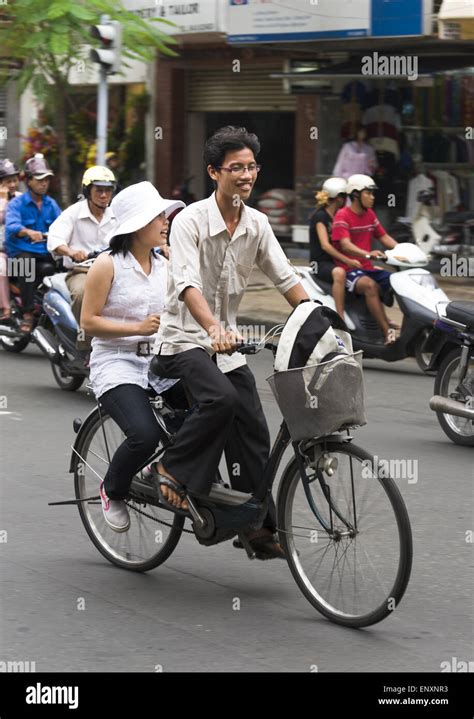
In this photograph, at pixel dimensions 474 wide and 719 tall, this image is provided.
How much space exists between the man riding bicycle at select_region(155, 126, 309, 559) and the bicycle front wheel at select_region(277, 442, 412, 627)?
17 cm

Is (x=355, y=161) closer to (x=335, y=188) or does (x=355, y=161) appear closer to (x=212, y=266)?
(x=335, y=188)

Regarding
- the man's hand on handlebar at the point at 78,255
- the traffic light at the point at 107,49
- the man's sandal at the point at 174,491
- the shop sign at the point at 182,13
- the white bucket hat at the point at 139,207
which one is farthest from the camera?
the shop sign at the point at 182,13

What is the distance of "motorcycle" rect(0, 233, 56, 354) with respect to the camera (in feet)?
40.8

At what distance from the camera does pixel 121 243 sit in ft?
18.6

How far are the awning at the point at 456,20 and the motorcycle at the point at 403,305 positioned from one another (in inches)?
189

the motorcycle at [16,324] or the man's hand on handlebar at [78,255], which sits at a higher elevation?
the man's hand on handlebar at [78,255]

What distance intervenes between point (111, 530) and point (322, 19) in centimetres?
1267

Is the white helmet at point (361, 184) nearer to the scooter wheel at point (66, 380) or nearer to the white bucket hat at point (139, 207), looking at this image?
the scooter wheel at point (66, 380)

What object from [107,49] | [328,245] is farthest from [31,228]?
[107,49]

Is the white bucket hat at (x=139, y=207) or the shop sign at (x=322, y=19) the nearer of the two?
the white bucket hat at (x=139, y=207)

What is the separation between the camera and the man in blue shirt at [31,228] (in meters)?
12.2

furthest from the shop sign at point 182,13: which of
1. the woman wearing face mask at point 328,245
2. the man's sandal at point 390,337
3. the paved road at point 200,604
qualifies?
the paved road at point 200,604
